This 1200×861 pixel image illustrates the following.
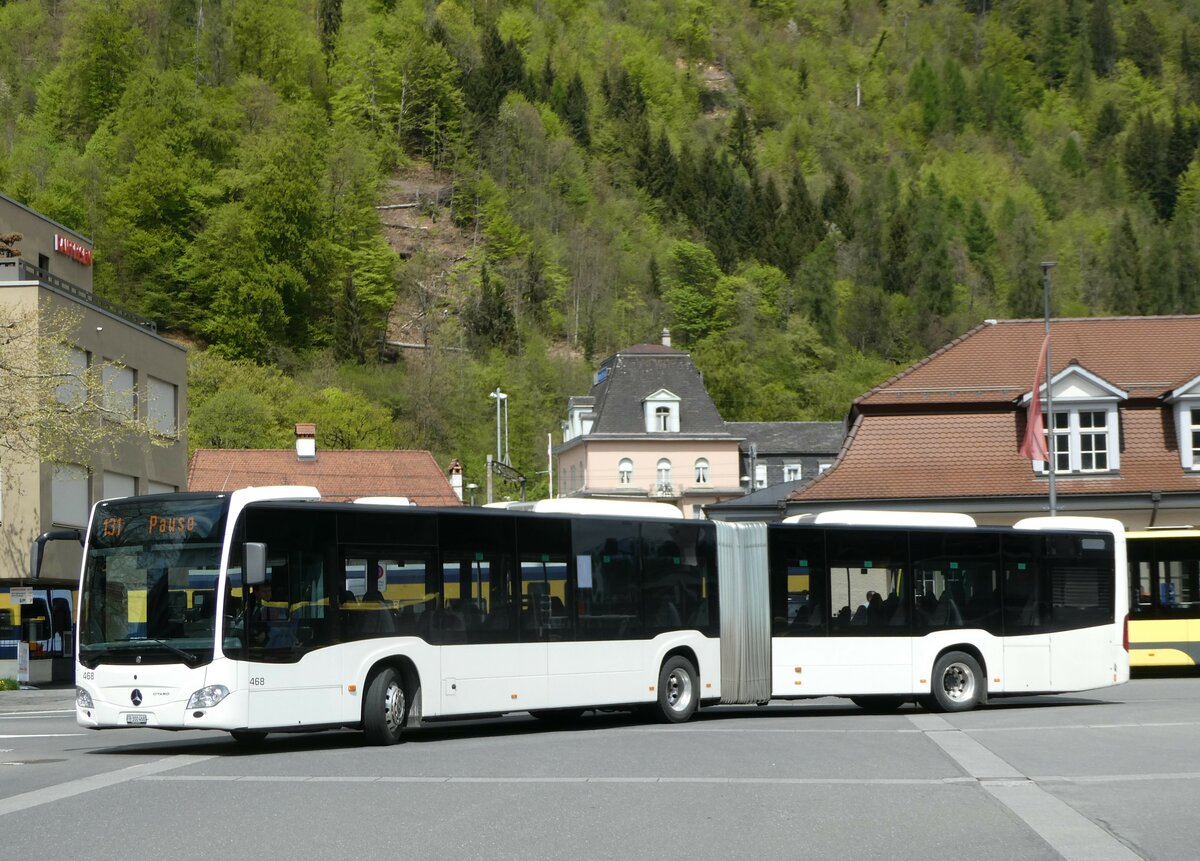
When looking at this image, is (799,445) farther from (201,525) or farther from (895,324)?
(201,525)

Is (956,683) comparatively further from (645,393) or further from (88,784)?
(645,393)

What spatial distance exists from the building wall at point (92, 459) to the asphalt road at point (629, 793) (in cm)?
2086

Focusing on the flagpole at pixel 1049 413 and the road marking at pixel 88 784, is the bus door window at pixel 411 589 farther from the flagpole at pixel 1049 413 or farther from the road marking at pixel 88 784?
the flagpole at pixel 1049 413

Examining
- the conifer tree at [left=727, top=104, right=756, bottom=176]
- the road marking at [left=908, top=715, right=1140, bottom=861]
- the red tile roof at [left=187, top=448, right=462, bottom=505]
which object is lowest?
the road marking at [left=908, top=715, right=1140, bottom=861]

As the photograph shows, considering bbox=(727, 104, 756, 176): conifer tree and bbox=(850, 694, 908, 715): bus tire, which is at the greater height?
bbox=(727, 104, 756, 176): conifer tree

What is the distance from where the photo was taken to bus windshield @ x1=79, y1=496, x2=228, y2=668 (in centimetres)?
1730

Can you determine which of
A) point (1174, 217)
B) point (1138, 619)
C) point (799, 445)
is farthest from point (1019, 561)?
point (1174, 217)

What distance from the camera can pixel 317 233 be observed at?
374 ft

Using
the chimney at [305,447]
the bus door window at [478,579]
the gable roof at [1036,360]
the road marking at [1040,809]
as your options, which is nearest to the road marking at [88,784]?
the bus door window at [478,579]

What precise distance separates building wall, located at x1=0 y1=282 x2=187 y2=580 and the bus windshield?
19.6 meters

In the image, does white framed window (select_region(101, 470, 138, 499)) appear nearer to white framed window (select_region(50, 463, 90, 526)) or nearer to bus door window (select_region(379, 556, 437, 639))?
white framed window (select_region(50, 463, 90, 526))

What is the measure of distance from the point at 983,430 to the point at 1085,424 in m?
2.64

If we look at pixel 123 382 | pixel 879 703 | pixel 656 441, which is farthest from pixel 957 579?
pixel 656 441

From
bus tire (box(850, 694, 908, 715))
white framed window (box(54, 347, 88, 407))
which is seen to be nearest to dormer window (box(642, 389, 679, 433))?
white framed window (box(54, 347, 88, 407))
